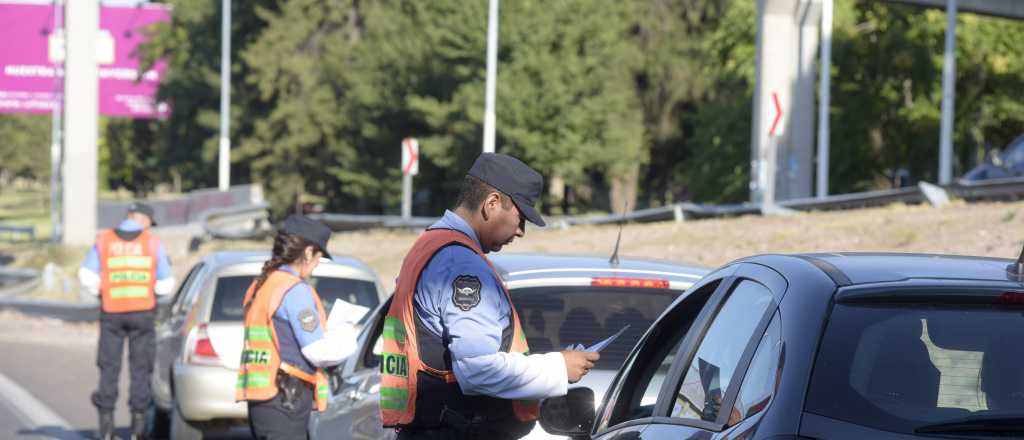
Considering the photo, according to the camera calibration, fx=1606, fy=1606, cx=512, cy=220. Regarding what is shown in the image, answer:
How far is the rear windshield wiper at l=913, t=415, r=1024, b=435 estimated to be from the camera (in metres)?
3.12

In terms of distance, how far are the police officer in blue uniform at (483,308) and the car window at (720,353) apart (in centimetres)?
48

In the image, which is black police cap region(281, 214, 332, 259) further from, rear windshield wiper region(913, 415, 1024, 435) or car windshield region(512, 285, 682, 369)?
rear windshield wiper region(913, 415, 1024, 435)

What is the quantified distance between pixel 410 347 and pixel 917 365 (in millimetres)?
1707

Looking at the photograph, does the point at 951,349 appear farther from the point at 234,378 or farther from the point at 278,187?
the point at 278,187

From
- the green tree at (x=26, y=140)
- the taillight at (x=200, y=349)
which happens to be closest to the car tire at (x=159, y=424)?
the taillight at (x=200, y=349)

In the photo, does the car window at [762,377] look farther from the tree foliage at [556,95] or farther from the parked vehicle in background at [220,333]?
the tree foliage at [556,95]

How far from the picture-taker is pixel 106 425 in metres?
11.3

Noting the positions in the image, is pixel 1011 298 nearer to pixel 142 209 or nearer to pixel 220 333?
pixel 220 333

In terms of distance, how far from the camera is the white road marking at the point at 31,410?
12.6 meters

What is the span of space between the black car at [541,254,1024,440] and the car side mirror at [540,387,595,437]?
0.63 m

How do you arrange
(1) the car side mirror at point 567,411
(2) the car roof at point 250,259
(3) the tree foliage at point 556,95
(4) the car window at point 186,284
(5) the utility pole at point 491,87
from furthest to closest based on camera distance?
(3) the tree foliage at point 556,95 → (5) the utility pole at point 491,87 → (4) the car window at point 186,284 → (2) the car roof at point 250,259 → (1) the car side mirror at point 567,411

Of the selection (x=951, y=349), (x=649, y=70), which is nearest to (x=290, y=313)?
(x=951, y=349)

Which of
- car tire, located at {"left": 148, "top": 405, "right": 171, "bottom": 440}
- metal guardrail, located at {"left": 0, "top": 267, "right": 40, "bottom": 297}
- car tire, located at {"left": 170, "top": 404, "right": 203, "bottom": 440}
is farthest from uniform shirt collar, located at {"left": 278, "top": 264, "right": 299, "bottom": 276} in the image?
metal guardrail, located at {"left": 0, "top": 267, "right": 40, "bottom": 297}

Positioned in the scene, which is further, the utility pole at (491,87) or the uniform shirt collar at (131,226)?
the utility pole at (491,87)
